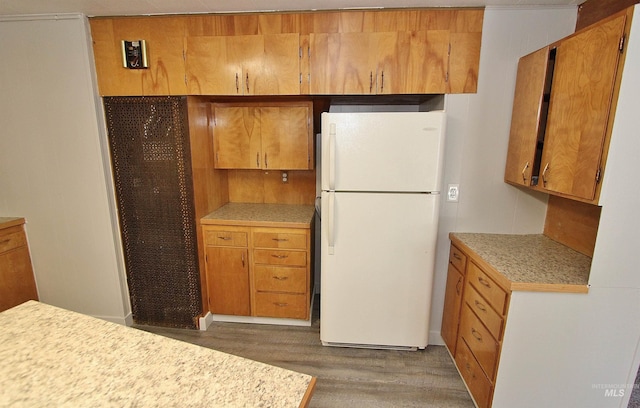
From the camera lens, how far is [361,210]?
1.95 metres

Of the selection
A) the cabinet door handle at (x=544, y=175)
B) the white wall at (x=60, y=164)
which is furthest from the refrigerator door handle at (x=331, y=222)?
the white wall at (x=60, y=164)

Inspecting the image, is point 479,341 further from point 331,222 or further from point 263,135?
point 263,135

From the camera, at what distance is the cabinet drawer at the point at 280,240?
7.58ft

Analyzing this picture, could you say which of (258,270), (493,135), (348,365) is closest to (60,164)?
(258,270)

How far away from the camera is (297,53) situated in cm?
198

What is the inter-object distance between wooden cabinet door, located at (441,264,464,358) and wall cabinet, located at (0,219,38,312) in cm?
338

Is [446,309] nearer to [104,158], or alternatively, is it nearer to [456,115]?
[456,115]

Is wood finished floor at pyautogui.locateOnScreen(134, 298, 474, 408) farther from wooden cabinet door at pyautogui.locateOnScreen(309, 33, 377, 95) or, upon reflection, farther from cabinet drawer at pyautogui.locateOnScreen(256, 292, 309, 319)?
wooden cabinet door at pyautogui.locateOnScreen(309, 33, 377, 95)

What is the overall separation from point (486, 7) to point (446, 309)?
2.11 meters

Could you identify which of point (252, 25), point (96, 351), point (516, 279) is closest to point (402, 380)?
point (516, 279)

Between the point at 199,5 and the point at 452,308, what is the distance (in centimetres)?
273

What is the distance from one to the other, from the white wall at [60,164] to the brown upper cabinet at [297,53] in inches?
9.1

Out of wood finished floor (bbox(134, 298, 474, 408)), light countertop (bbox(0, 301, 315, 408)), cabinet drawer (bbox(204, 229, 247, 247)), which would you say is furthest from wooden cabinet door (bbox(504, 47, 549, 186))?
cabinet drawer (bbox(204, 229, 247, 247))

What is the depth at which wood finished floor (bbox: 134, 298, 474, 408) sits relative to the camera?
1791 millimetres
